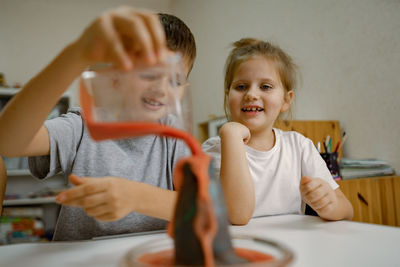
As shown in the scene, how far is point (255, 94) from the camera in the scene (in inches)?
39.1

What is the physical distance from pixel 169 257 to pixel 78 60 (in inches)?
10.2

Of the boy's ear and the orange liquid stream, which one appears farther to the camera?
the boy's ear

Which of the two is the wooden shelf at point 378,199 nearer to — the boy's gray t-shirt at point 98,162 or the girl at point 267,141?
the girl at point 267,141

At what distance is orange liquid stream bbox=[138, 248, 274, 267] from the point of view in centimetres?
27

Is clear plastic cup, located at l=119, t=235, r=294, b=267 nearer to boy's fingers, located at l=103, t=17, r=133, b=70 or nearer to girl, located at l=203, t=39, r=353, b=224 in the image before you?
boy's fingers, located at l=103, t=17, r=133, b=70

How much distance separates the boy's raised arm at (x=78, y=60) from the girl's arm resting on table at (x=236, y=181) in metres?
0.37

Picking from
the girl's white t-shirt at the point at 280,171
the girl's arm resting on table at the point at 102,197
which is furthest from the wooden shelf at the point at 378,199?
the girl's arm resting on table at the point at 102,197

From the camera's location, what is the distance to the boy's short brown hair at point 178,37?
776 mm

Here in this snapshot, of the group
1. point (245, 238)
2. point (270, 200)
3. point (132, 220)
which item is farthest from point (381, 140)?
point (245, 238)

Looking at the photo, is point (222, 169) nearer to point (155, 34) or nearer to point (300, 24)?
point (155, 34)

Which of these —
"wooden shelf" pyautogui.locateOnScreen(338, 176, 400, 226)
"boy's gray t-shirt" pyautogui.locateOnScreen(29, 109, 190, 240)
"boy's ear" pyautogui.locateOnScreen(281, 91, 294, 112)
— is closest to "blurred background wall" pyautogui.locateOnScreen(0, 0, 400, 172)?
"wooden shelf" pyautogui.locateOnScreen(338, 176, 400, 226)

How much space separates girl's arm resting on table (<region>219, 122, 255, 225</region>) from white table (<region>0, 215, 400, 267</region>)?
40 millimetres

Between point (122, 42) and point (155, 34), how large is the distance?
0.04 meters

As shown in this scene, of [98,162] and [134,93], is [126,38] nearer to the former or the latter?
[134,93]
